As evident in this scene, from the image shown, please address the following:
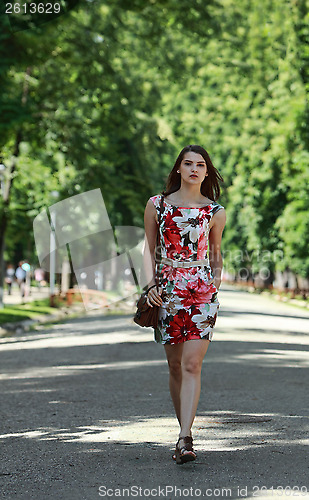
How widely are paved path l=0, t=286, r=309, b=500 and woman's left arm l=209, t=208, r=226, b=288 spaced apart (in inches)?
47.6

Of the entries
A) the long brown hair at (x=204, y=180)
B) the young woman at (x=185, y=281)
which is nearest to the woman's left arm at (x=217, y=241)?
the young woman at (x=185, y=281)

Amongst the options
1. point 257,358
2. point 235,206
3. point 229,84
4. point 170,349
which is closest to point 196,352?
point 170,349

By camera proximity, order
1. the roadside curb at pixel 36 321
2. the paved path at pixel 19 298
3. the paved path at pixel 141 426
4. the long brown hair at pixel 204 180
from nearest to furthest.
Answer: the paved path at pixel 141 426, the long brown hair at pixel 204 180, the roadside curb at pixel 36 321, the paved path at pixel 19 298

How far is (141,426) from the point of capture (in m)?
7.35

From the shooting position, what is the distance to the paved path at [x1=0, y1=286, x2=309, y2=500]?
5246 mm

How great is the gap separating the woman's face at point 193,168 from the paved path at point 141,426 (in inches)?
72.7

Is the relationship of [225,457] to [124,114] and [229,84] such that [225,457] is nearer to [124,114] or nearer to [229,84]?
[124,114]

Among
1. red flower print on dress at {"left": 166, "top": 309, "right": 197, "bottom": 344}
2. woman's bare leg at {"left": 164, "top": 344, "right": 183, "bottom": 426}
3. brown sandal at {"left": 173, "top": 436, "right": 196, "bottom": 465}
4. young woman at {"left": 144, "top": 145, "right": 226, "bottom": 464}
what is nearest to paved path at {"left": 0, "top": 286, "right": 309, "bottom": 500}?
brown sandal at {"left": 173, "top": 436, "right": 196, "bottom": 465}

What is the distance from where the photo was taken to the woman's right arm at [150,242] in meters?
5.98

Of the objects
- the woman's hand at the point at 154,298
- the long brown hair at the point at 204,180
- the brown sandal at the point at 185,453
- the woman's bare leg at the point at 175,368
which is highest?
the long brown hair at the point at 204,180

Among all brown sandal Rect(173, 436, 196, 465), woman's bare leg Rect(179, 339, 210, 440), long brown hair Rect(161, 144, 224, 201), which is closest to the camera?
brown sandal Rect(173, 436, 196, 465)

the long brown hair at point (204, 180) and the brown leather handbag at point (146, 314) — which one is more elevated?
the long brown hair at point (204, 180)

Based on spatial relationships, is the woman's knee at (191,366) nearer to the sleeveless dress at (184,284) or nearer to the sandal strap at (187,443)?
the sleeveless dress at (184,284)

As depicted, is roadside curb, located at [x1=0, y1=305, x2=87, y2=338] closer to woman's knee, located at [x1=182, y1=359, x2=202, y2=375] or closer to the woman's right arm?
the woman's right arm
